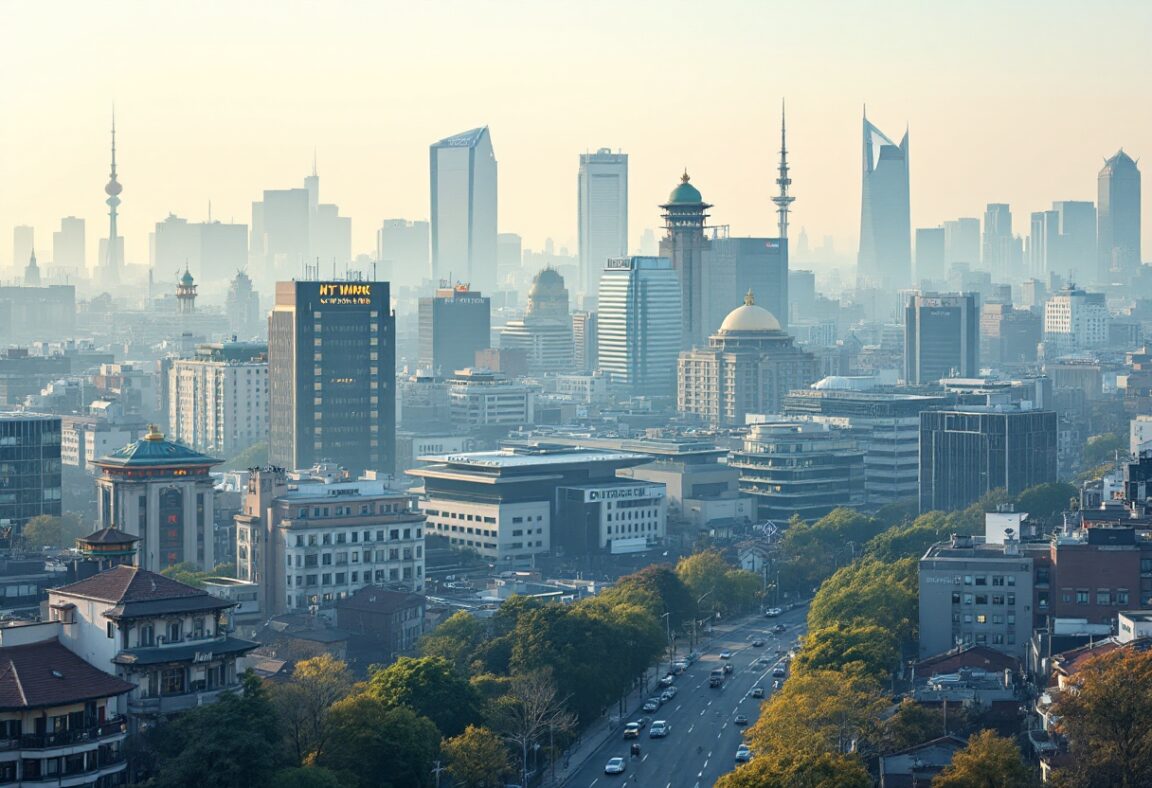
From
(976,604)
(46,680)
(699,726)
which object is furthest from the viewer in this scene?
(976,604)

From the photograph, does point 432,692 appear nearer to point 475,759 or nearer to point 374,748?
point 475,759

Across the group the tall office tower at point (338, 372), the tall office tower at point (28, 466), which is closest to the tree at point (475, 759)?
the tall office tower at point (28, 466)

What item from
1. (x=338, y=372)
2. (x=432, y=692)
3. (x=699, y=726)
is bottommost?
(x=699, y=726)

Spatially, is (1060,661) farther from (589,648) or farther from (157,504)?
(157,504)

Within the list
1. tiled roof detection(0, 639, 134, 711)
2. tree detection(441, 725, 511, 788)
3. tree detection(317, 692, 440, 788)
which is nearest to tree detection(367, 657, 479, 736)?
tree detection(441, 725, 511, 788)

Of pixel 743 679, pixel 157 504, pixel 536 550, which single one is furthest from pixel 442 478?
pixel 743 679

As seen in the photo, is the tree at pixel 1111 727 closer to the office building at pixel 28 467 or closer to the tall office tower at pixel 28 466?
the office building at pixel 28 467

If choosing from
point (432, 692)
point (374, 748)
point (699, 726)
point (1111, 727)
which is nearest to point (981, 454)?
point (699, 726)

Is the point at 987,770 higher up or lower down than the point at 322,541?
lower down
